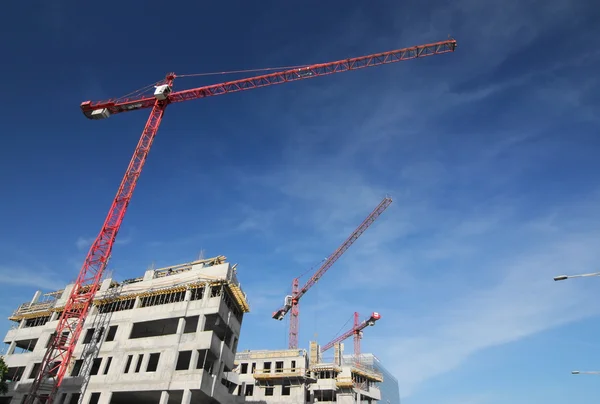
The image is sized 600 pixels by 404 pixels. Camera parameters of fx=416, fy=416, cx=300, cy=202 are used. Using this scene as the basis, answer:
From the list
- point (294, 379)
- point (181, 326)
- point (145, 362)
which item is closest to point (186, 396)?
point (145, 362)

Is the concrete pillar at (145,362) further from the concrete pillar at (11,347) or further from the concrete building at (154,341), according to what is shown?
the concrete pillar at (11,347)

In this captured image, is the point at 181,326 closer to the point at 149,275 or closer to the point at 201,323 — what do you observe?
the point at 201,323

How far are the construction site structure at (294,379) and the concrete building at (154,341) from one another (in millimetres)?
14685

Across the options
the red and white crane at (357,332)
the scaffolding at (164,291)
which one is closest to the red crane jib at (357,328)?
the red and white crane at (357,332)

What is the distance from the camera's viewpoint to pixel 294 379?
72.1 m

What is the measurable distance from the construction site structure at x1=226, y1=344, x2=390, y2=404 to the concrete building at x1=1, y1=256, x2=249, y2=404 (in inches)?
578

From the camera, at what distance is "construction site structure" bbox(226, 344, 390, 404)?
71.6 m

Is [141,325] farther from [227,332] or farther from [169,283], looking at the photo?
[227,332]

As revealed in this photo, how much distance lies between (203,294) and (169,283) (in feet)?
19.1

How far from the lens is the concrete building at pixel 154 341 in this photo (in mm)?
46062

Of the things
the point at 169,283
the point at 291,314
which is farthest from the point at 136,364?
the point at 291,314

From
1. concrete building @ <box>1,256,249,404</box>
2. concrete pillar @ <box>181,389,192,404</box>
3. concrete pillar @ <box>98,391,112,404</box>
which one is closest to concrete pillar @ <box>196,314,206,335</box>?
concrete building @ <box>1,256,249,404</box>

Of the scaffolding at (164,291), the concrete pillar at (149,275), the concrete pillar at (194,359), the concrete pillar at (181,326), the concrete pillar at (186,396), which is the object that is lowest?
the concrete pillar at (186,396)

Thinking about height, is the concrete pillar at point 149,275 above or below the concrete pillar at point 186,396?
above
